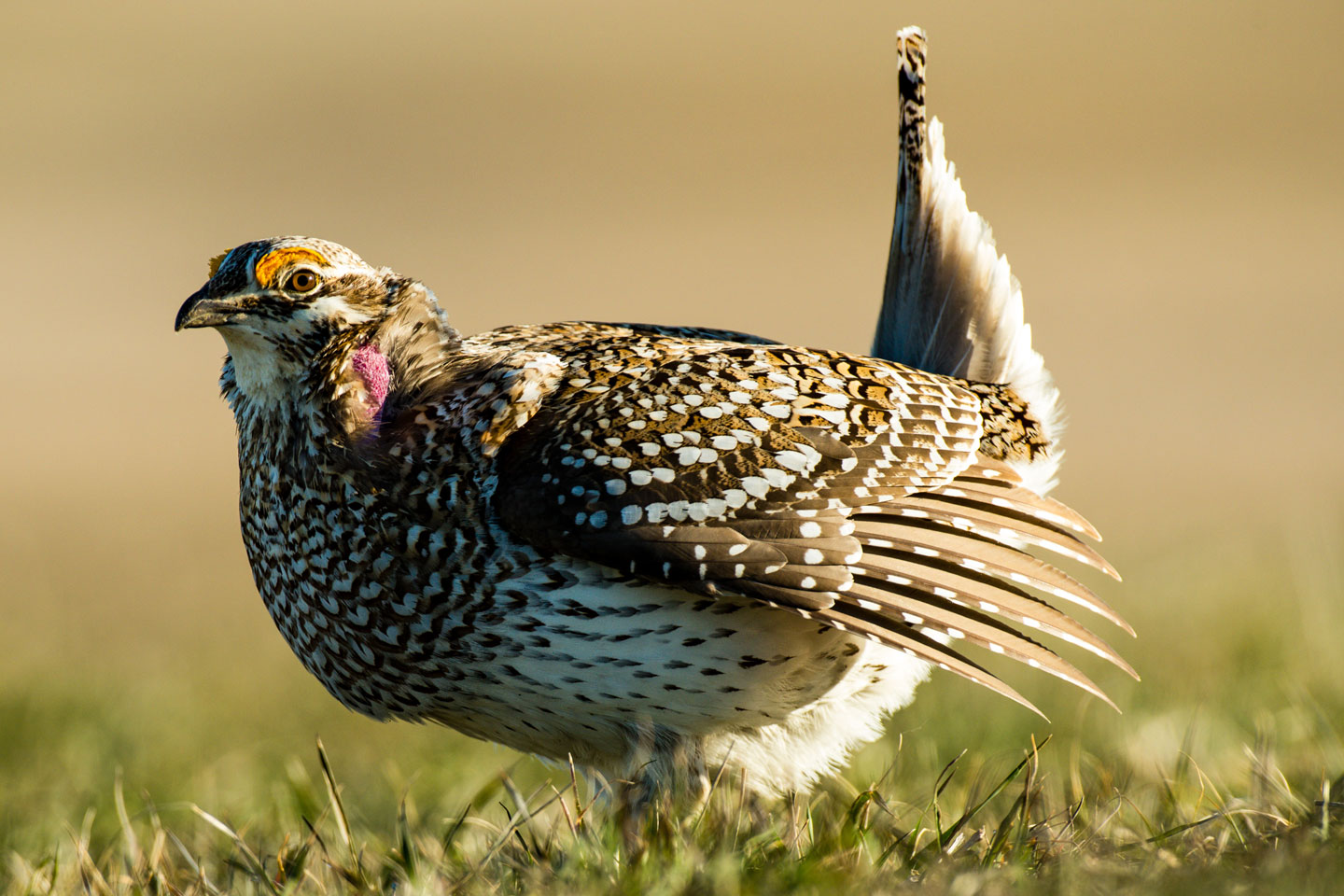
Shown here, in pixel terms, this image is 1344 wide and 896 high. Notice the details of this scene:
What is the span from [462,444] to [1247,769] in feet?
7.80

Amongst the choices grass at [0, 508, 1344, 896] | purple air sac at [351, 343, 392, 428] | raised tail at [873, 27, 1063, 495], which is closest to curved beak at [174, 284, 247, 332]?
purple air sac at [351, 343, 392, 428]

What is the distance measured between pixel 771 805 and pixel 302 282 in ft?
6.80

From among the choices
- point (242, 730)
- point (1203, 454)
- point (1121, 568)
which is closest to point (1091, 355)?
point (1203, 454)

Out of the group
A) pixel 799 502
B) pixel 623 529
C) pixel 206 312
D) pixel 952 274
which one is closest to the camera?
pixel 623 529

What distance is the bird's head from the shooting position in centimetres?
441

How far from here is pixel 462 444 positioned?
13.6 ft

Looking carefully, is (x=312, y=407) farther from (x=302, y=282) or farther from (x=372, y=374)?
(x=302, y=282)

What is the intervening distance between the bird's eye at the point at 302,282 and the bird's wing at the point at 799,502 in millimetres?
831

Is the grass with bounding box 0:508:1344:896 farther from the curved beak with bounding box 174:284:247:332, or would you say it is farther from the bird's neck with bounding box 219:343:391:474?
the curved beak with bounding box 174:284:247:332

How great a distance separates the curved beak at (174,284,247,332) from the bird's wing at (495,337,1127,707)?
0.97m

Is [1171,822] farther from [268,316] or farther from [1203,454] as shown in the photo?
[1203,454]

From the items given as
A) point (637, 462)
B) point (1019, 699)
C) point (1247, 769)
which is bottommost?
point (1247, 769)

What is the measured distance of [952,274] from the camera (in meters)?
5.24

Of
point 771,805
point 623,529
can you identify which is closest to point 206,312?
point 623,529
